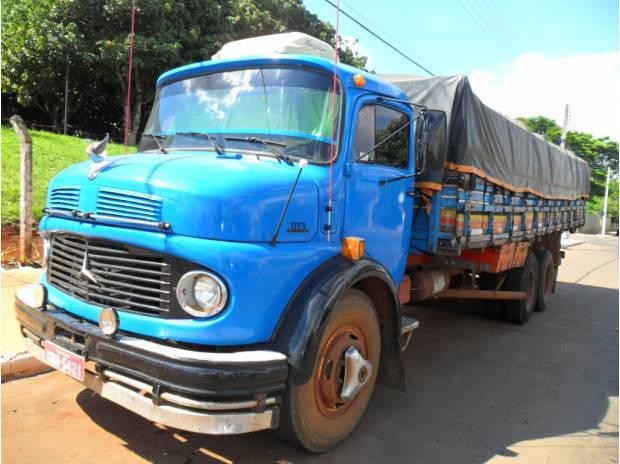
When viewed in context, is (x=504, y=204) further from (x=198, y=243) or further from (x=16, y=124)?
(x=16, y=124)

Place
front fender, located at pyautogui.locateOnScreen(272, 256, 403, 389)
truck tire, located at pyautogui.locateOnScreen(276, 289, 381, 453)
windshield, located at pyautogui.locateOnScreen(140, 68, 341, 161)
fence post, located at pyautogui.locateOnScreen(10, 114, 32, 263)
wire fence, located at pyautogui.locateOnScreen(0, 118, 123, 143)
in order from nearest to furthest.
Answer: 1. front fender, located at pyautogui.locateOnScreen(272, 256, 403, 389)
2. truck tire, located at pyautogui.locateOnScreen(276, 289, 381, 453)
3. windshield, located at pyautogui.locateOnScreen(140, 68, 341, 161)
4. fence post, located at pyautogui.locateOnScreen(10, 114, 32, 263)
5. wire fence, located at pyautogui.locateOnScreen(0, 118, 123, 143)

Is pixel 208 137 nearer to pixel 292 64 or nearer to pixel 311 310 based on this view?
pixel 292 64

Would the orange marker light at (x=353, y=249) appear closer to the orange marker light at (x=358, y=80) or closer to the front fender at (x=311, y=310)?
the front fender at (x=311, y=310)

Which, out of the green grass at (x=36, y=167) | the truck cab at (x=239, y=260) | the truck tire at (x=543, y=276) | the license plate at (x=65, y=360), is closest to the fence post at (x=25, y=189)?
the green grass at (x=36, y=167)

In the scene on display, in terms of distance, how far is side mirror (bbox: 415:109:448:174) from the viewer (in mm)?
3674

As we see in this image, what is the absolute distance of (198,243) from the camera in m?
2.42

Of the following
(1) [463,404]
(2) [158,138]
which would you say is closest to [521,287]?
(1) [463,404]

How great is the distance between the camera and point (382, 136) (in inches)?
139

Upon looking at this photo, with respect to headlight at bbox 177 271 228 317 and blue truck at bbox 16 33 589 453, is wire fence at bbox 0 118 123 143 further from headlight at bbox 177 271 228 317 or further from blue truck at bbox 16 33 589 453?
headlight at bbox 177 271 228 317

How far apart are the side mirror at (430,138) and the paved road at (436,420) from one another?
196 centimetres

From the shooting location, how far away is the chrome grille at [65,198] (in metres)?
2.86

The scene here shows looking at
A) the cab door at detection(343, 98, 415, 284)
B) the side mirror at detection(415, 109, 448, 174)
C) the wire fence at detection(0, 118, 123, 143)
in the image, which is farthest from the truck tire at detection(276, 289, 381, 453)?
the wire fence at detection(0, 118, 123, 143)

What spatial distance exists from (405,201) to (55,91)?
2713 centimetres

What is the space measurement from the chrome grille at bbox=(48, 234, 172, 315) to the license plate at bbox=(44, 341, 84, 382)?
0.31 meters
